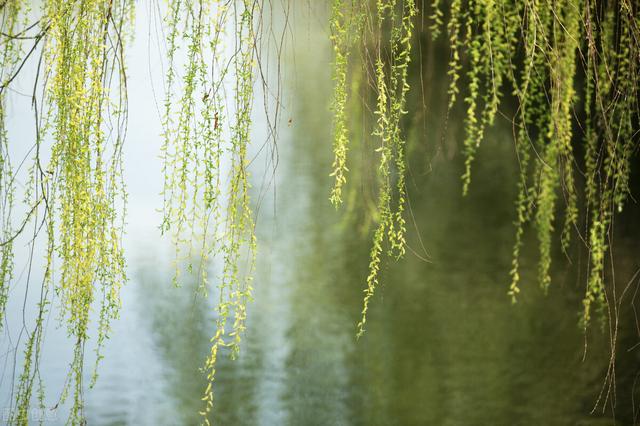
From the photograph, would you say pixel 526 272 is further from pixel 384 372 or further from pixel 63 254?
pixel 63 254

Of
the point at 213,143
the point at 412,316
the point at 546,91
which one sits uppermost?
the point at 546,91

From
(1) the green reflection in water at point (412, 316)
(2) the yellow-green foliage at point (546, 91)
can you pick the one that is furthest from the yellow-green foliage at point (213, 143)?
(1) the green reflection in water at point (412, 316)

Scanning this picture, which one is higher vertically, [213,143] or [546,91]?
[546,91]

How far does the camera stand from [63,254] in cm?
140

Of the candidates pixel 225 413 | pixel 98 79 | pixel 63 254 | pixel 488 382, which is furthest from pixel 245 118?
pixel 488 382

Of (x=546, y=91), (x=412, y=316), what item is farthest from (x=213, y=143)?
(x=412, y=316)

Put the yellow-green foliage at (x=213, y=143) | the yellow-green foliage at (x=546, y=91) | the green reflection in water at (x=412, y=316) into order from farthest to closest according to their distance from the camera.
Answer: the green reflection in water at (x=412, y=316)
the yellow-green foliage at (x=546, y=91)
the yellow-green foliage at (x=213, y=143)

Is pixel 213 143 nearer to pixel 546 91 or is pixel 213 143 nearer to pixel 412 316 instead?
pixel 546 91

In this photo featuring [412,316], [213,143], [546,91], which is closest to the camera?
[213,143]

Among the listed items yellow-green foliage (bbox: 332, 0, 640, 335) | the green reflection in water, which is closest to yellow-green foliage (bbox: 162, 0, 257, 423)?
yellow-green foliage (bbox: 332, 0, 640, 335)

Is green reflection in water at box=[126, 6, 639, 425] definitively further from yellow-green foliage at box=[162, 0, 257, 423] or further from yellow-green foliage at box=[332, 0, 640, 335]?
yellow-green foliage at box=[162, 0, 257, 423]

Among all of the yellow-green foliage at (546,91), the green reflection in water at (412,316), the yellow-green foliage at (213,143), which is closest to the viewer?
the yellow-green foliage at (213,143)

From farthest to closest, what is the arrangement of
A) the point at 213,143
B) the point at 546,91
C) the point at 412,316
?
the point at 412,316, the point at 546,91, the point at 213,143

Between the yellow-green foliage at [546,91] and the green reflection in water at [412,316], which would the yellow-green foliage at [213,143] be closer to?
the yellow-green foliage at [546,91]
